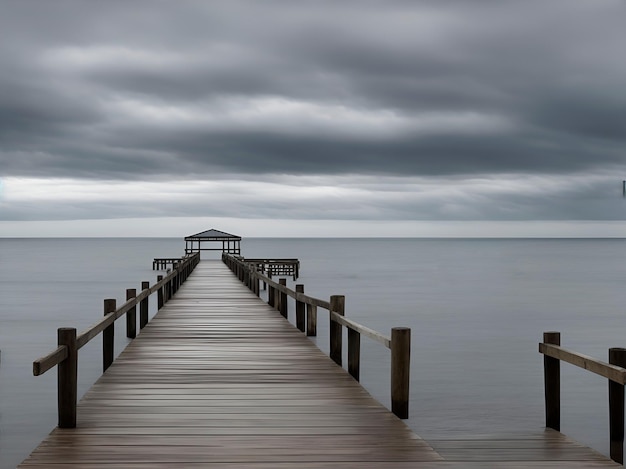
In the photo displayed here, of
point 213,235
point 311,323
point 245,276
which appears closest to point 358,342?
point 311,323

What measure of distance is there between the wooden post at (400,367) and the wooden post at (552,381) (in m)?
1.33

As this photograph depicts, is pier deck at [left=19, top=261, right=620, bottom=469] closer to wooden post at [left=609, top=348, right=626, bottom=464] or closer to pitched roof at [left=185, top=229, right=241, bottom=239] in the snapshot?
wooden post at [left=609, top=348, right=626, bottom=464]

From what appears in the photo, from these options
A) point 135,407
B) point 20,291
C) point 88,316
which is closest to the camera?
point 135,407

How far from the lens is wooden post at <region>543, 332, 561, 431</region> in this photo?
7373 mm

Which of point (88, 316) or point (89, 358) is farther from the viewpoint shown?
point (88, 316)

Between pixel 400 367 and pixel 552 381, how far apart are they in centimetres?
149

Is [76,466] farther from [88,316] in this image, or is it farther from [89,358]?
[88,316]

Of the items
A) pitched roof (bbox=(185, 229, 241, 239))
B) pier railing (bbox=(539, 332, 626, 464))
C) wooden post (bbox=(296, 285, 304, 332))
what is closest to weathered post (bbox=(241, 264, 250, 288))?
wooden post (bbox=(296, 285, 304, 332))

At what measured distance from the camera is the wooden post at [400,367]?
7.51 meters

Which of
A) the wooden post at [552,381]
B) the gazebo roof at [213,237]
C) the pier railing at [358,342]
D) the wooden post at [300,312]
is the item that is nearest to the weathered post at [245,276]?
the wooden post at [300,312]

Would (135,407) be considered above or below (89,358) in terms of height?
above

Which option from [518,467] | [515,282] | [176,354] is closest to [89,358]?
[176,354]

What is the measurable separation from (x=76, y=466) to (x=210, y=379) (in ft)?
12.6

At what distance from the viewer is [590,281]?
205 ft
